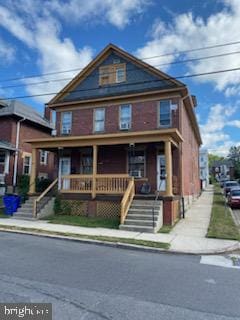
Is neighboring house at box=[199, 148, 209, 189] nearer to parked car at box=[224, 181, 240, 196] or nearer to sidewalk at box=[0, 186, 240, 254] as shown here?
parked car at box=[224, 181, 240, 196]

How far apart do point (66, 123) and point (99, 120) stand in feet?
7.97

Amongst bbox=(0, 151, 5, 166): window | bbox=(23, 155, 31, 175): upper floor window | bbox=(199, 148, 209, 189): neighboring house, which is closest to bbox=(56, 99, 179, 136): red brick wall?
bbox=(0, 151, 5, 166): window

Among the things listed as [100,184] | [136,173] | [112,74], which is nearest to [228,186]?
[136,173]

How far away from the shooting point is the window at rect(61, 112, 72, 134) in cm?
1828

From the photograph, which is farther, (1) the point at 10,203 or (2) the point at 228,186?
(2) the point at 228,186

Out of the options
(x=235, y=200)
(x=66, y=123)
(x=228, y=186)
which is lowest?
(x=235, y=200)

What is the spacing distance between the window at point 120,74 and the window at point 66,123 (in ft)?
13.0

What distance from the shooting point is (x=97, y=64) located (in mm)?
18172

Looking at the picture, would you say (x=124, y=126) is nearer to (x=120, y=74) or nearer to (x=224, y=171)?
(x=120, y=74)

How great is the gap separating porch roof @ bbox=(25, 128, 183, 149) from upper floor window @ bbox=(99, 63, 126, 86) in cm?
523

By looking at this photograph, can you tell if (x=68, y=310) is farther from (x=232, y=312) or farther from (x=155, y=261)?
(x=155, y=261)

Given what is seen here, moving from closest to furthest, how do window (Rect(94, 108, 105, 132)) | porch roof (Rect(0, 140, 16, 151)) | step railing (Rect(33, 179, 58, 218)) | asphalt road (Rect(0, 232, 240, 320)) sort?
asphalt road (Rect(0, 232, 240, 320)) < step railing (Rect(33, 179, 58, 218)) < window (Rect(94, 108, 105, 132)) < porch roof (Rect(0, 140, 16, 151))

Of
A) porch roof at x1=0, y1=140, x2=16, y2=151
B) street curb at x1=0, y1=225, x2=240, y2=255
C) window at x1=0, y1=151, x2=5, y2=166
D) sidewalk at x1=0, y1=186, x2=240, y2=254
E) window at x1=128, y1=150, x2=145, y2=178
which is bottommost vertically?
street curb at x1=0, y1=225, x2=240, y2=255

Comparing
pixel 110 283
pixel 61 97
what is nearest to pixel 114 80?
pixel 61 97
